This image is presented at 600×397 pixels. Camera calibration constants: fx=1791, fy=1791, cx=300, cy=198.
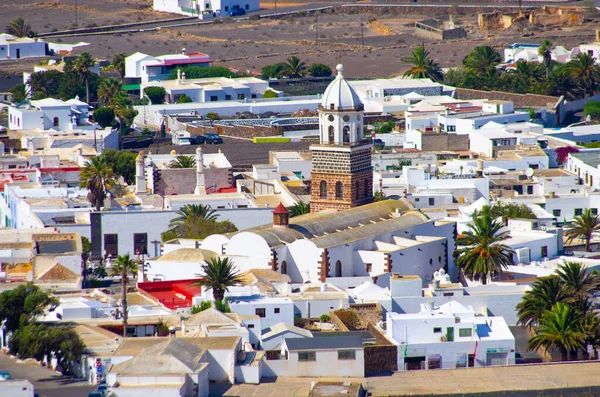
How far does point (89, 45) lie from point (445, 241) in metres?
108

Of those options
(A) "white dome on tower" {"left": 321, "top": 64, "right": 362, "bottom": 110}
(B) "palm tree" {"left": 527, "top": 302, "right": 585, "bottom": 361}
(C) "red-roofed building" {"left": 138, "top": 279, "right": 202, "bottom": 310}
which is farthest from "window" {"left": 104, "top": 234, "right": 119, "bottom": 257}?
(B) "palm tree" {"left": 527, "top": 302, "right": 585, "bottom": 361}

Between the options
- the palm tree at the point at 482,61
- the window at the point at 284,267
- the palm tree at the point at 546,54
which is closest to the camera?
the window at the point at 284,267

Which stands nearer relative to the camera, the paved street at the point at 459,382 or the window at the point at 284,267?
the paved street at the point at 459,382

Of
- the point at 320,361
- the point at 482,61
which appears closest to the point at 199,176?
the point at 320,361

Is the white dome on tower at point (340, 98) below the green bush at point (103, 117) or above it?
above

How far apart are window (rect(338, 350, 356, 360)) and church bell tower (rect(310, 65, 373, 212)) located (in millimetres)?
18269

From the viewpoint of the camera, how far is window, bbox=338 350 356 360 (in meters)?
72.1

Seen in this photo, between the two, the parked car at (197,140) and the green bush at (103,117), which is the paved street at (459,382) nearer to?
the parked car at (197,140)

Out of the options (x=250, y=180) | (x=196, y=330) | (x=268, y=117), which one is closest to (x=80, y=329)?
(x=196, y=330)

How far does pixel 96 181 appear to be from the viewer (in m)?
98.4

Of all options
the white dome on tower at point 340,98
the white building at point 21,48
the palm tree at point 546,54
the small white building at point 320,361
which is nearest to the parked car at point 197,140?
the white dome on tower at point 340,98

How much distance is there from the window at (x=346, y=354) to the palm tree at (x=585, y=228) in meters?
23.3

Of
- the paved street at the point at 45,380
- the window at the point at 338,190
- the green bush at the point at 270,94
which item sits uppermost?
the green bush at the point at 270,94

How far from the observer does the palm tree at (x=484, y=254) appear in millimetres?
83750
